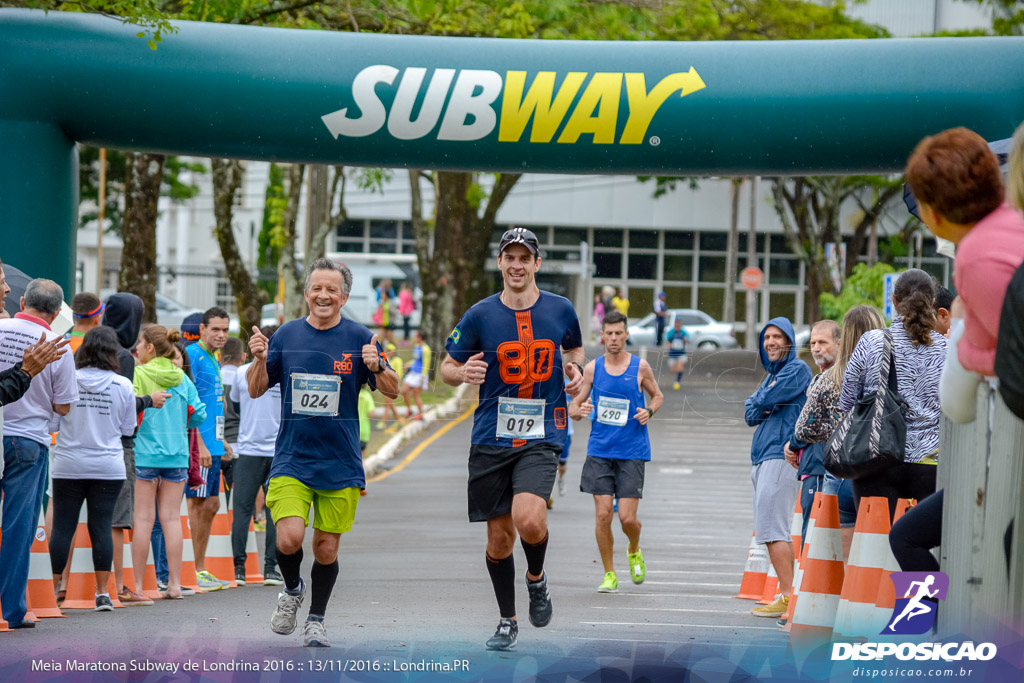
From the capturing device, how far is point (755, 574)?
30.6ft

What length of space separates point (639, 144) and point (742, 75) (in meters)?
0.71

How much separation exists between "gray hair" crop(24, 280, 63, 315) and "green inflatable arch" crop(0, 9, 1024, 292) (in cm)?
89

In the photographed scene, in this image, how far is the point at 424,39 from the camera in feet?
26.1

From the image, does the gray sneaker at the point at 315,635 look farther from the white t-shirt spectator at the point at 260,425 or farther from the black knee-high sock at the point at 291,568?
the white t-shirt spectator at the point at 260,425

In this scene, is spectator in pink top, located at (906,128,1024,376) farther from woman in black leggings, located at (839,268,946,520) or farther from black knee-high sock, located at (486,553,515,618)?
black knee-high sock, located at (486,553,515,618)

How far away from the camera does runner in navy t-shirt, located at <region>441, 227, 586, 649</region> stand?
6.55 metres

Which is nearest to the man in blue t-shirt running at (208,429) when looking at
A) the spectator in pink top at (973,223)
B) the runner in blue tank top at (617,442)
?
the runner in blue tank top at (617,442)

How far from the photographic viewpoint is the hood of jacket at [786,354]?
8156 millimetres

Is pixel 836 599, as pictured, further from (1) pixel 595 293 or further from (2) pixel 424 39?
(2) pixel 424 39

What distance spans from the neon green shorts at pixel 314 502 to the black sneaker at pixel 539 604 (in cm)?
99

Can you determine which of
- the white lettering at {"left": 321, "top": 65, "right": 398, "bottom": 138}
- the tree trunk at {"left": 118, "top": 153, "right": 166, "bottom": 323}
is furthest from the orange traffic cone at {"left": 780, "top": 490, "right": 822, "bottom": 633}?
the tree trunk at {"left": 118, "top": 153, "right": 166, "bottom": 323}

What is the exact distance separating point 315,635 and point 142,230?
352 inches

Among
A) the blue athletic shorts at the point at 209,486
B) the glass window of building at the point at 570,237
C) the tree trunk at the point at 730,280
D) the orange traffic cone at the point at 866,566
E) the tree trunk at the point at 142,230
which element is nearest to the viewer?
the orange traffic cone at the point at 866,566

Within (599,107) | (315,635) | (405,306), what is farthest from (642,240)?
(405,306)
